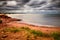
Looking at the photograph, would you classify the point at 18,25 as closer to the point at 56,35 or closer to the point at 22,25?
the point at 22,25

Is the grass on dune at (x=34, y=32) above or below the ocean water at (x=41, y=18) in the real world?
below

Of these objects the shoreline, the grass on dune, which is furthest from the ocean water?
the grass on dune

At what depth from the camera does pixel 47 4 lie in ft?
8.72

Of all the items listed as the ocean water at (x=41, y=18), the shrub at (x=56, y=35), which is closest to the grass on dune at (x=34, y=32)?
the shrub at (x=56, y=35)

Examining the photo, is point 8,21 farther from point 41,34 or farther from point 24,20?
point 41,34

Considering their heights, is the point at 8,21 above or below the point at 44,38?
above

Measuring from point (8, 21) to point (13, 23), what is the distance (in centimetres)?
10

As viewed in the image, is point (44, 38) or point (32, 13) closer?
point (44, 38)

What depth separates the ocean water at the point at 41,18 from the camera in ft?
8.46

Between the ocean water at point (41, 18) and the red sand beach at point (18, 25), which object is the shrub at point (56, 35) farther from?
the ocean water at point (41, 18)

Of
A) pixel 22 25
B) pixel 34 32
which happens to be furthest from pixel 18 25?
pixel 34 32

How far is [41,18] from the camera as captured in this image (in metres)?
2.62

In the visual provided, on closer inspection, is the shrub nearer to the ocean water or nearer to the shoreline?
the shoreline

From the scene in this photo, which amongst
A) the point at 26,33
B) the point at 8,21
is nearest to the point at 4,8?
the point at 8,21
